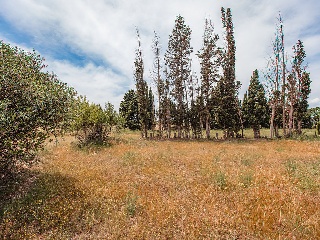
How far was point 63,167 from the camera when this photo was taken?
11.8 m

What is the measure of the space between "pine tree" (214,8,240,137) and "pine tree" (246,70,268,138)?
5.37m

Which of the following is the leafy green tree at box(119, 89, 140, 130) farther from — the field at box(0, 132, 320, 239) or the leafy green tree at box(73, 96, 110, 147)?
the field at box(0, 132, 320, 239)

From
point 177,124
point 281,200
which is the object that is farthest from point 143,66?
point 281,200

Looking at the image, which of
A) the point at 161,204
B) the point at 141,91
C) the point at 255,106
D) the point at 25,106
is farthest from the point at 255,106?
the point at 25,106

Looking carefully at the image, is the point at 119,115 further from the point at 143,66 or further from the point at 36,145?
the point at 36,145

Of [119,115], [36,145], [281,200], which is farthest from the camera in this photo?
[119,115]

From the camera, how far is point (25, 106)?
24.8 ft

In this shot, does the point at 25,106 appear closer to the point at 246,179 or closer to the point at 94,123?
the point at 246,179

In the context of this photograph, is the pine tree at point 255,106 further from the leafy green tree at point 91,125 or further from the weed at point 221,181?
the weed at point 221,181

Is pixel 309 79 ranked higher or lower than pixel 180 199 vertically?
higher

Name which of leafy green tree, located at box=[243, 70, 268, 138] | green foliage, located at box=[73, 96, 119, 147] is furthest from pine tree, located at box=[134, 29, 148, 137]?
leafy green tree, located at box=[243, 70, 268, 138]

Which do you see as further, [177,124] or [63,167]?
[177,124]

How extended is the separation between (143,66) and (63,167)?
82.2ft

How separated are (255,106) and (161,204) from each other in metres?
37.7
